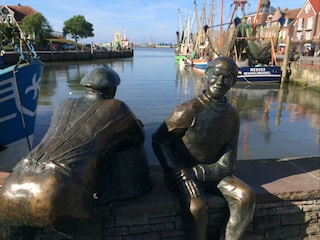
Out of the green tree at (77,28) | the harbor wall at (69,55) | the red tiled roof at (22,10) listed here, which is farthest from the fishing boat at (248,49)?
the red tiled roof at (22,10)

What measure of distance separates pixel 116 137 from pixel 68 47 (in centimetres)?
5042

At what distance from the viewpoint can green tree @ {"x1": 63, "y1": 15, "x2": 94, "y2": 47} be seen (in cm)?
5875

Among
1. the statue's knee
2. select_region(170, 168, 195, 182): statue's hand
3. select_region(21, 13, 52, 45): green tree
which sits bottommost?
the statue's knee

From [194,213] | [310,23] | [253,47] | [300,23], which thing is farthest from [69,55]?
[194,213]

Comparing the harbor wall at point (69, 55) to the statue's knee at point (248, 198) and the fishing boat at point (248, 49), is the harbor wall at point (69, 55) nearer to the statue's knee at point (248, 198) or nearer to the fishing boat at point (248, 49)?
the fishing boat at point (248, 49)

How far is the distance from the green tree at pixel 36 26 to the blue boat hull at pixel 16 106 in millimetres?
39486

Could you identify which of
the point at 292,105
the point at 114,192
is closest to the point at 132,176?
the point at 114,192

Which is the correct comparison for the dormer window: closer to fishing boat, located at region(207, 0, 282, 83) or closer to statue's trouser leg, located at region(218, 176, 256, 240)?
fishing boat, located at region(207, 0, 282, 83)

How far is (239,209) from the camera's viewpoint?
259cm

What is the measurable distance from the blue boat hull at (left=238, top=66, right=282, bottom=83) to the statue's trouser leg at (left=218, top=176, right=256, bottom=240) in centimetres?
1879

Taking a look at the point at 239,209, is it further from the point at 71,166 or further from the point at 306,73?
the point at 306,73

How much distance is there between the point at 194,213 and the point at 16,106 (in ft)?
18.1

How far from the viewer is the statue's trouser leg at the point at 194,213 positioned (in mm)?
2482

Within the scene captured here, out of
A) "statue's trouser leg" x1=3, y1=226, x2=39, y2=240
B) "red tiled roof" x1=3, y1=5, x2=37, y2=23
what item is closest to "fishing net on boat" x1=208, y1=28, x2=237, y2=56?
"statue's trouser leg" x1=3, y1=226, x2=39, y2=240
